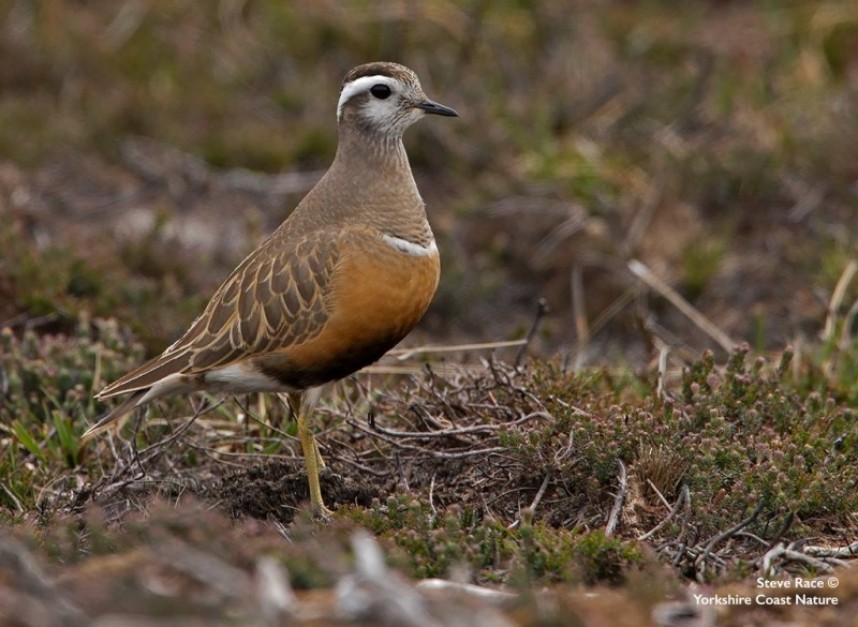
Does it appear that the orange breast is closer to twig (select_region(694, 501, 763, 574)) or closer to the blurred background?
twig (select_region(694, 501, 763, 574))

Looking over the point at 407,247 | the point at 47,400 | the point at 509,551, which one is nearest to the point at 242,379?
the point at 407,247

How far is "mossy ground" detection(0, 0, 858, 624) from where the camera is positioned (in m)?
4.73

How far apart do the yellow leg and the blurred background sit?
1.91 meters

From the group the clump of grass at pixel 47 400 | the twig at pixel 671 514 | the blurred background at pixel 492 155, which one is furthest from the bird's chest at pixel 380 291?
the blurred background at pixel 492 155

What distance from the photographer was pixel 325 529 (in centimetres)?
487

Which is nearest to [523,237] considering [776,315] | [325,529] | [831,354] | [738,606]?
[776,315]

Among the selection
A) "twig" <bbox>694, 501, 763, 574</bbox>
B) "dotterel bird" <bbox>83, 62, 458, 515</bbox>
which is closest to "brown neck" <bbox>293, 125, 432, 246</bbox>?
"dotterel bird" <bbox>83, 62, 458, 515</bbox>

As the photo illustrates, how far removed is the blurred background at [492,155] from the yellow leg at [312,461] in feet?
6.27

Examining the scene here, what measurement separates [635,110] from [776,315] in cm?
254

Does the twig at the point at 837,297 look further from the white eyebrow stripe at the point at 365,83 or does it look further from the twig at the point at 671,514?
the white eyebrow stripe at the point at 365,83

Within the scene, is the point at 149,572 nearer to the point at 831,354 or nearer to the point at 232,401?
the point at 232,401

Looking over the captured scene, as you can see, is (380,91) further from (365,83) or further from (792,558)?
(792,558)

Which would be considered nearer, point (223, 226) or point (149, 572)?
point (149, 572)

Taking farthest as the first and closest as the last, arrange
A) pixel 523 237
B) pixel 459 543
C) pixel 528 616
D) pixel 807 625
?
pixel 523 237 → pixel 459 543 → pixel 807 625 → pixel 528 616
